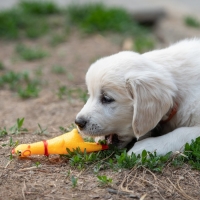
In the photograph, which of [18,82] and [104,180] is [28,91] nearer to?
[18,82]

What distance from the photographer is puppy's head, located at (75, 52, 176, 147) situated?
14.2 feet

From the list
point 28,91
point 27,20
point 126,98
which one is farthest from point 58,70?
point 126,98

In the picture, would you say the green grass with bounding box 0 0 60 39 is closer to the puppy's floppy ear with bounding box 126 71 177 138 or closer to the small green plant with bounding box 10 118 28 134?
the small green plant with bounding box 10 118 28 134

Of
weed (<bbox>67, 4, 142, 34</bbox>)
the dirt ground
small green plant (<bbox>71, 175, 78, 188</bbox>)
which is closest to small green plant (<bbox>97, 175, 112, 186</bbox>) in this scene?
the dirt ground

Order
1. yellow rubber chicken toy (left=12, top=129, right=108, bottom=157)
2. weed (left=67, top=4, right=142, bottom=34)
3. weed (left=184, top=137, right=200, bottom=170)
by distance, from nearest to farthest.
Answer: weed (left=184, top=137, right=200, bottom=170), yellow rubber chicken toy (left=12, top=129, right=108, bottom=157), weed (left=67, top=4, right=142, bottom=34)

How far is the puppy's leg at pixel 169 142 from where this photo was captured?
4.42 metres

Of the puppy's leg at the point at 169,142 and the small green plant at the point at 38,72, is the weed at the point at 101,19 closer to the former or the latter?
the small green plant at the point at 38,72

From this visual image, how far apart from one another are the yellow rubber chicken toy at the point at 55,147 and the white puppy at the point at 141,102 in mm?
169

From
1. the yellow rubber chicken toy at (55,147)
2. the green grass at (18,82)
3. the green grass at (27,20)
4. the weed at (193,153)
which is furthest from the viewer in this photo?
the green grass at (27,20)

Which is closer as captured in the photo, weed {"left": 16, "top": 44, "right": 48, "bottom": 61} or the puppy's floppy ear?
the puppy's floppy ear

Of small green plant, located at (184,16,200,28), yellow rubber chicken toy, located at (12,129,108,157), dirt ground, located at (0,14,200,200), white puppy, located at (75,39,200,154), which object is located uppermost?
small green plant, located at (184,16,200,28)

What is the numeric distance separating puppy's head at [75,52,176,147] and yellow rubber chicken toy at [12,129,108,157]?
6.1 inches

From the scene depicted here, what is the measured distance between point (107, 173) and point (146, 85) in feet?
2.77

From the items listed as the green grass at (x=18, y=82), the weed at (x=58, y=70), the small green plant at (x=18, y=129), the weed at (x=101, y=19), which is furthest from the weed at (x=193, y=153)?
the weed at (x=101, y=19)
